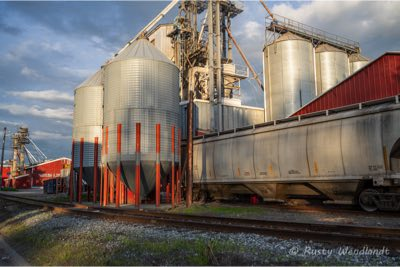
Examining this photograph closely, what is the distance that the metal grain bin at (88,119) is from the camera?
26.8 metres

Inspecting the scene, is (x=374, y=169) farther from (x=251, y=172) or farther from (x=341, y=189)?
(x=251, y=172)

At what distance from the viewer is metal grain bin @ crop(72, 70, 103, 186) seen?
26828 millimetres

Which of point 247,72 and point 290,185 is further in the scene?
point 247,72

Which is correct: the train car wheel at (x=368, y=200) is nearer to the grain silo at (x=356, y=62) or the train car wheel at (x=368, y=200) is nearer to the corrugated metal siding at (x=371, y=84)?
the corrugated metal siding at (x=371, y=84)

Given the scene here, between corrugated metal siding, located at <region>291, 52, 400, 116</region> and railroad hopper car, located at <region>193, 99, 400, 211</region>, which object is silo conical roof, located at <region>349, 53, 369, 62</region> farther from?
railroad hopper car, located at <region>193, 99, 400, 211</region>

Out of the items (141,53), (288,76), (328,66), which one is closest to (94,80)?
(141,53)

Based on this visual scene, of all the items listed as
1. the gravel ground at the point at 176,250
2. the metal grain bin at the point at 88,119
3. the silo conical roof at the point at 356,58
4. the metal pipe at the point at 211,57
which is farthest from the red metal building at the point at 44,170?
the gravel ground at the point at 176,250

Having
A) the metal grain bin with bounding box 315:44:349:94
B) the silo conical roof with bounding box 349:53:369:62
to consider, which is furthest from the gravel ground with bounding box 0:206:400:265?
the silo conical roof with bounding box 349:53:369:62

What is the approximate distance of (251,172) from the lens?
64.4ft

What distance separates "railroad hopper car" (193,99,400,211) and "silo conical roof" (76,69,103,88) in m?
12.5

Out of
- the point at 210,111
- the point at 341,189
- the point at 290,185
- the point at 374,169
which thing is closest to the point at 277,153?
the point at 290,185

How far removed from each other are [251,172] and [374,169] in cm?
694

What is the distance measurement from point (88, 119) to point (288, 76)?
17874 mm

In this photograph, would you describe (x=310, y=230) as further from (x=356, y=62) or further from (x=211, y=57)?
(x=356, y=62)
